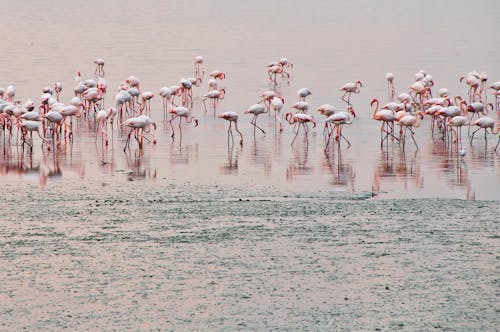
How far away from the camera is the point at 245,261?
9586 mm

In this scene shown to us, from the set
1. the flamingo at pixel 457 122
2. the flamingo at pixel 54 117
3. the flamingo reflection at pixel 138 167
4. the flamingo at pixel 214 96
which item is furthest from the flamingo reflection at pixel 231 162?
the flamingo at pixel 214 96

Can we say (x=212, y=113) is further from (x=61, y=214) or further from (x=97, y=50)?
(x=97, y=50)

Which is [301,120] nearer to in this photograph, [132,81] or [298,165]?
[298,165]

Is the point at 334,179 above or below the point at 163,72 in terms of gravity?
below

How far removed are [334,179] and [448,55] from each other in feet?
67.6

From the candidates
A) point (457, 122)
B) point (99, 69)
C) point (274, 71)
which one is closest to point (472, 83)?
point (274, 71)

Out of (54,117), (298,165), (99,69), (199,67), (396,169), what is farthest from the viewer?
(199,67)

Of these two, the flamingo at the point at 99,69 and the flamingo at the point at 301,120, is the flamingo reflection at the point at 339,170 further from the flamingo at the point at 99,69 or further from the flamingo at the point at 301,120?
the flamingo at the point at 99,69

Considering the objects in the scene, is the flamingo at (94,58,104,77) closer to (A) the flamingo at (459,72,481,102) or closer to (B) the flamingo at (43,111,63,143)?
(A) the flamingo at (459,72,481,102)

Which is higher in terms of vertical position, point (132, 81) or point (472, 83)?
point (132, 81)

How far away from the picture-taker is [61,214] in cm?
1141

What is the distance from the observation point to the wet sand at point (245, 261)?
26.7ft

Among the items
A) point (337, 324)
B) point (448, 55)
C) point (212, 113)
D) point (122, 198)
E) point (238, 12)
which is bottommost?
point (337, 324)

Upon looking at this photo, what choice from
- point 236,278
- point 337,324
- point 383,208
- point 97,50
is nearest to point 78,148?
point 383,208
